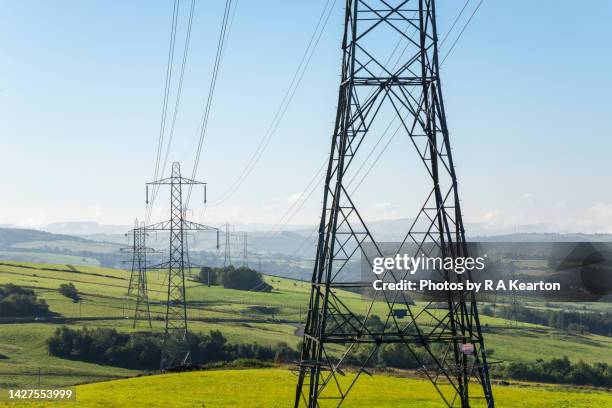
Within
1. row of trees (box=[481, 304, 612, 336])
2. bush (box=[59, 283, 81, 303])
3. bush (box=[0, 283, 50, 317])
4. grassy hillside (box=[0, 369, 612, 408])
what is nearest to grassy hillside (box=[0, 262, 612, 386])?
bush (box=[59, 283, 81, 303])

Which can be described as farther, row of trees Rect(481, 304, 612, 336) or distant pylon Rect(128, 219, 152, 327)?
row of trees Rect(481, 304, 612, 336)

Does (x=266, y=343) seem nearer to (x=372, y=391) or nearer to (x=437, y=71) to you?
(x=372, y=391)

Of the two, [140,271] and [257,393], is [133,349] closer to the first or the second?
[140,271]

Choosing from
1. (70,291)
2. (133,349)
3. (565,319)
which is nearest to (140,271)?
(133,349)

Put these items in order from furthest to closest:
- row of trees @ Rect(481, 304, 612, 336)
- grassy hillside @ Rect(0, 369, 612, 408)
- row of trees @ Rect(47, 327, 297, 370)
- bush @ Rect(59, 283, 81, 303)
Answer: row of trees @ Rect(481, 304, 612, 336), bush @ Rect(59, 283, 81, 303), row of trees @ Rect(47, 327, 297, 370), grassy hillside @ Rect(0, 369, 612, 408)

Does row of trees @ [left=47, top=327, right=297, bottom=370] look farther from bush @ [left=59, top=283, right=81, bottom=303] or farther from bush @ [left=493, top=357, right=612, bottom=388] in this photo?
bush @ [left=59, top=283, right=81, bottom=303]
